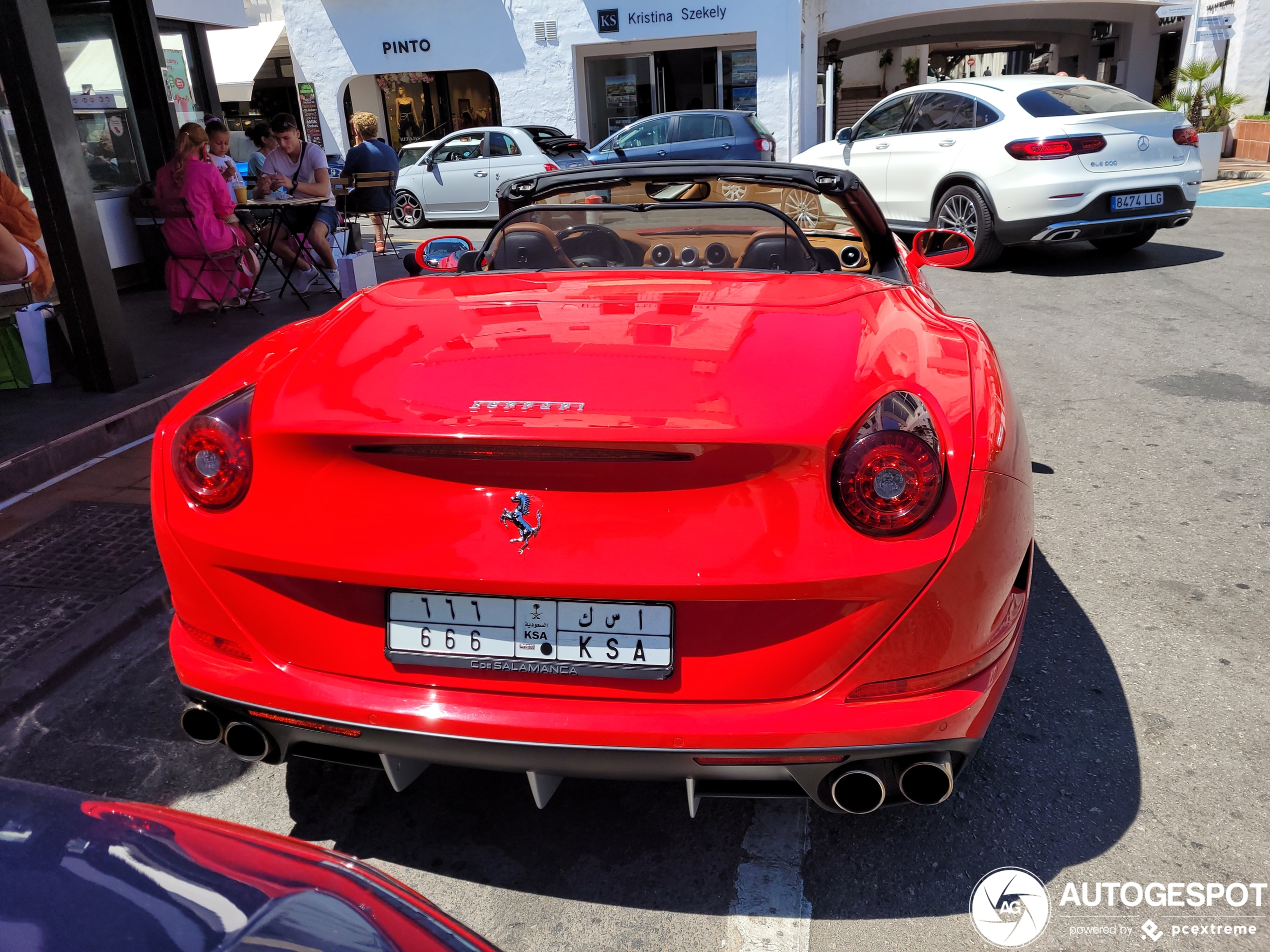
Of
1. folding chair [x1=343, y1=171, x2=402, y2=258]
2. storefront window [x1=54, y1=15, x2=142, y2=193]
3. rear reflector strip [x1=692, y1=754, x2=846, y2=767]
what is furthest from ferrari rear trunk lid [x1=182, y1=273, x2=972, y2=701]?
folding chair [x1=343, y1=171, x2=402, y2=258]

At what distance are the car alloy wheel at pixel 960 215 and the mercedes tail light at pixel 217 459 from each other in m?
8.81

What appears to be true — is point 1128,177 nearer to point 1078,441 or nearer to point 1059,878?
point 1078,441

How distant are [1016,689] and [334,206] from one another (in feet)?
30.2

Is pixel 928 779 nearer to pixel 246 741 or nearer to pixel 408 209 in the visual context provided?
pixel 246 741

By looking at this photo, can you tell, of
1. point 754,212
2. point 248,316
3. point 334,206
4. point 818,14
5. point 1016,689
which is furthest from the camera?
point 818,14

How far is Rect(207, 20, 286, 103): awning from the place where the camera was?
24781mm

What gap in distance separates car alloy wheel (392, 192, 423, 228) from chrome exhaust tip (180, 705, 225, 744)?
1512cm

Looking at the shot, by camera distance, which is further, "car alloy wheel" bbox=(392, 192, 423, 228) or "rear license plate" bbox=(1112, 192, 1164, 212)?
"car alloy wheel" bbox=(392, 192, 423, 228)

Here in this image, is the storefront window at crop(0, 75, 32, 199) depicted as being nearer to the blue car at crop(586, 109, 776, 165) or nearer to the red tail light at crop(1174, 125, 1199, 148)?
the blue car at crop(586, 109, 776, 165)

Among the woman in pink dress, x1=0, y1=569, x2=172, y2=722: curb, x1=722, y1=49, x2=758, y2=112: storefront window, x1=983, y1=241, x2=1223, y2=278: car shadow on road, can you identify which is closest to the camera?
x1=0, y1=569, x2=172, y2=722: curb

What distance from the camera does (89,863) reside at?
4.09 feet

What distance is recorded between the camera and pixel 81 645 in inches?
133

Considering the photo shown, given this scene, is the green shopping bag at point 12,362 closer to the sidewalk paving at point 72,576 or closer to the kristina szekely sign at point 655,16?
the sidewalk paving at point 72,576

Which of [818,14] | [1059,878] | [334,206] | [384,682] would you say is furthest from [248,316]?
[818,14]
